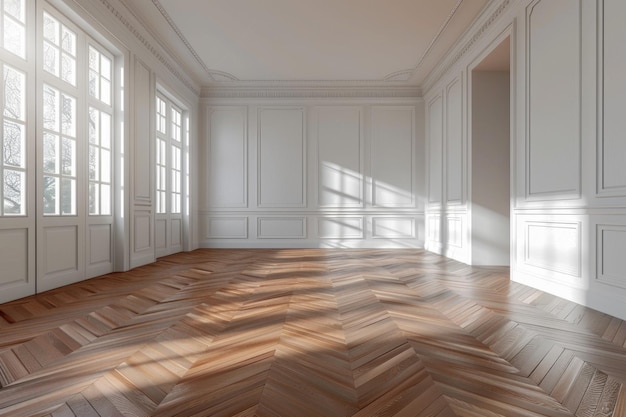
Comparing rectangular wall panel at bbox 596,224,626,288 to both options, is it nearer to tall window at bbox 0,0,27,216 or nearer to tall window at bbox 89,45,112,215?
tall window at bbox 0,0,27,216

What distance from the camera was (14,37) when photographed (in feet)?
10.5

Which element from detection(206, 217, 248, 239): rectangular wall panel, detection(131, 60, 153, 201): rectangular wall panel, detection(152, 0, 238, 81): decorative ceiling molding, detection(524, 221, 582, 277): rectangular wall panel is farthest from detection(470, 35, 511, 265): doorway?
detection(131, 60, 153, 201): rectangular wall panel

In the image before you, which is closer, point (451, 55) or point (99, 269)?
point (99, 269)

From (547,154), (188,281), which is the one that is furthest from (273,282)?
(547,154)

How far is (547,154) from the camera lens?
3.64 metres

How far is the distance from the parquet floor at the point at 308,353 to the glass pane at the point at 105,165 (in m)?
1.52

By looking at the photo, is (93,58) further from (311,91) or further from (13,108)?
(311,91)

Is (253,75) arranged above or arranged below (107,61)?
above

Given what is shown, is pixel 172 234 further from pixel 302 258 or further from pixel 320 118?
pixel 320 118

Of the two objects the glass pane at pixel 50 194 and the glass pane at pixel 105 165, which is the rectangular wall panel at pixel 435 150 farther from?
the glass pane at pixel 50 194

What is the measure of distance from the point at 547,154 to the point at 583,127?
0.54 metres

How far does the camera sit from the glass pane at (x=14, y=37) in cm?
313

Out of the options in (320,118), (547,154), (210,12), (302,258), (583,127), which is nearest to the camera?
(583,127)

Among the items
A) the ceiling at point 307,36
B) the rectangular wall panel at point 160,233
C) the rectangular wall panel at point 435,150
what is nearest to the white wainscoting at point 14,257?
the rectangular wall panel at point 160,233
